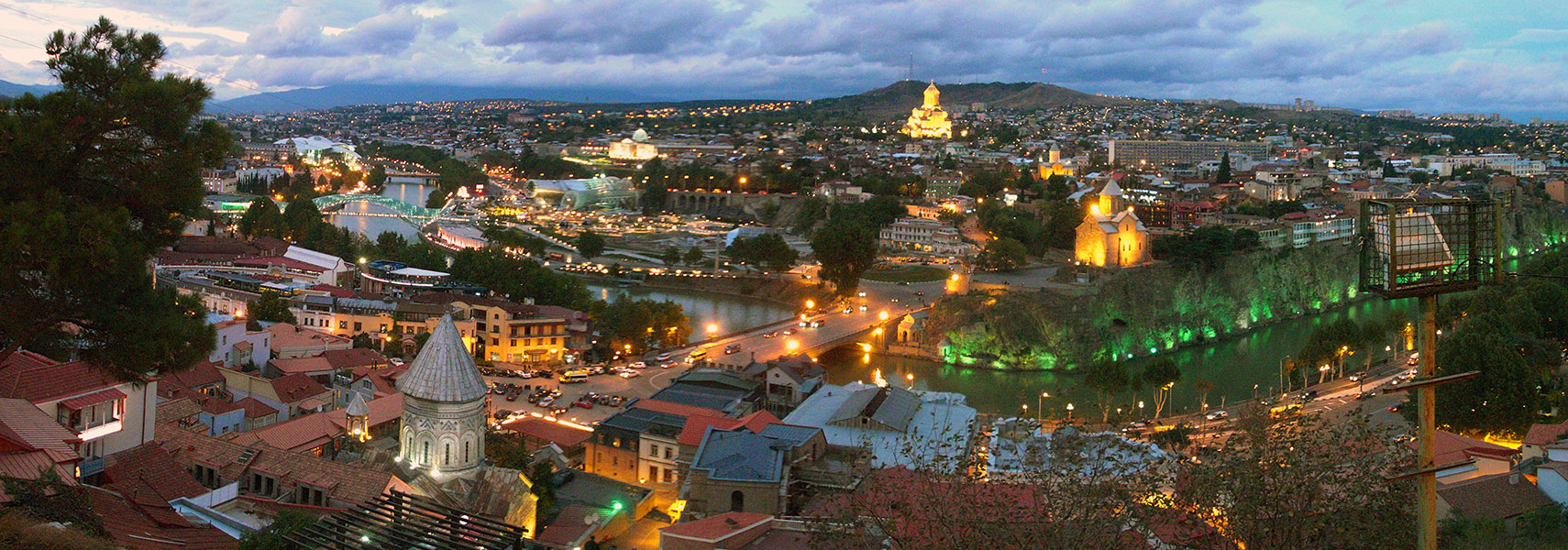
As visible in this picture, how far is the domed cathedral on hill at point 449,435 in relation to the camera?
6641 mm

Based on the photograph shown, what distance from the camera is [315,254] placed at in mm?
17625

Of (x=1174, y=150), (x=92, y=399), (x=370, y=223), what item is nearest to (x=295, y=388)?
(x=92, y=399)

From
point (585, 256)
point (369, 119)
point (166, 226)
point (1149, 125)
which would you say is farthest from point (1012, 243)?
point (369, 119)

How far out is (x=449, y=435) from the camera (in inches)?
264

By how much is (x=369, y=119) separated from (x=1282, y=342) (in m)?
77.8

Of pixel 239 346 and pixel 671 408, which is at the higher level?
pixel 239 346

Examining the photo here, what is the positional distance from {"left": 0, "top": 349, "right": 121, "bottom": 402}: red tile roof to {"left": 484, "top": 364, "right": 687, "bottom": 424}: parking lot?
5.07 meters

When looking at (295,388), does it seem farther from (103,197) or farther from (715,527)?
(103,197)

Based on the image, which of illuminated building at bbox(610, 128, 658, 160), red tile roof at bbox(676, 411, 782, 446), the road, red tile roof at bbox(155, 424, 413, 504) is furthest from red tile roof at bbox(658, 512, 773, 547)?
illuminated building at bbox(610, 128, 658, 160)

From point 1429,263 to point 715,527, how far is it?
3.81m

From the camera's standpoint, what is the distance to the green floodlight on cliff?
10.7ft

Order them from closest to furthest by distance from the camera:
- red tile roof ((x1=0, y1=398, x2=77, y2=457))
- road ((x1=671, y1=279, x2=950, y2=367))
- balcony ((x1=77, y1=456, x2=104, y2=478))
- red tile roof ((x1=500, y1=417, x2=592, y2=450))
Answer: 1. red tile roof ((x1=0, y1=398, x2=77, y2=457))
2. balcony ((x1=77, y1=456, x2=104, y2=478))
3. red tile roof ((x1=500, y1=417, x2=592, y2=450))
4. road ((x1=671, y1=279, x2=950, y2=367))

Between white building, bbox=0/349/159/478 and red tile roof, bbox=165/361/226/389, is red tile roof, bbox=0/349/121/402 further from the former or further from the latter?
red tile roof, bbox=165/361/226/389

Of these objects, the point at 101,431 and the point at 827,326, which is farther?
the point at 827,326
